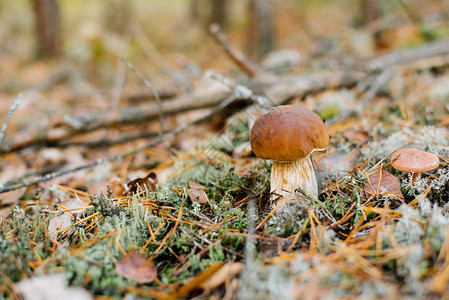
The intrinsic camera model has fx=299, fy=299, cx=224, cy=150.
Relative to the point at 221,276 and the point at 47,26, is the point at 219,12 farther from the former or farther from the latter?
the point at 221,276

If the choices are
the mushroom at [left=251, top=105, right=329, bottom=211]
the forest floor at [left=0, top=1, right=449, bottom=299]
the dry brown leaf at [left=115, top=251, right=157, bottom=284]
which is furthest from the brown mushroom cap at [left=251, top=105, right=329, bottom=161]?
the dry brown leaf at [left=115, top=251, right=157, bottom=284]

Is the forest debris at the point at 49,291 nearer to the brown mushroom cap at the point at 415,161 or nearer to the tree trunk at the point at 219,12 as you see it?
the brown mushroom cap at the point at 415,161

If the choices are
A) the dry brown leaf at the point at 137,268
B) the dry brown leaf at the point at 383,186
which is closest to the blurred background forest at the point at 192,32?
the dry brown leaf at the point at 383,186

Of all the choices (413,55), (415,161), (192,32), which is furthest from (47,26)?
(415,161)

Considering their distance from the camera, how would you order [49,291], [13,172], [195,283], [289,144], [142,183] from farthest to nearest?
1. [13,172]
2. [142,183]
3. [289,144]
4. [195,283]
5. [49,291]

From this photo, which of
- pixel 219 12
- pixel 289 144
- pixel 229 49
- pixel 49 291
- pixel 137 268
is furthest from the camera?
pixel 219 12

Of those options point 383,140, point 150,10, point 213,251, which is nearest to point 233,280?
point 213,251

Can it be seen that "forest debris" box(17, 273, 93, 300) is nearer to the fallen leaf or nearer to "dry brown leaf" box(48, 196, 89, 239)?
"dry brown leaf" box(48, 196, 89, 239)
